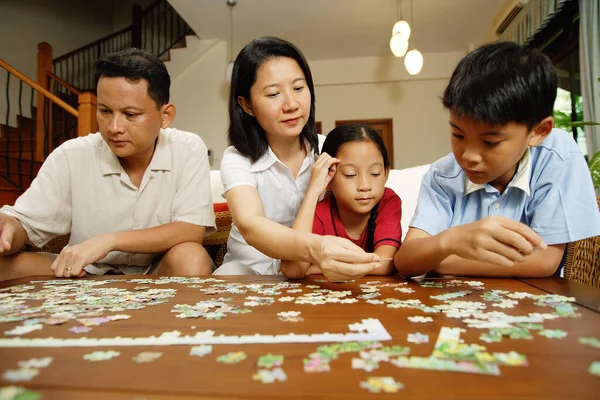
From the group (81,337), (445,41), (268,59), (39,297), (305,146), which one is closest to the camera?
(81,337)

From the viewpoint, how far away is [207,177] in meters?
2.08

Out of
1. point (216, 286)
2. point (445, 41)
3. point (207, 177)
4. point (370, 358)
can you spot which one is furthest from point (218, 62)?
point (370, 358)

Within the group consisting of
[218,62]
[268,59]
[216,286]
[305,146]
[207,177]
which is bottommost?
[216,286]

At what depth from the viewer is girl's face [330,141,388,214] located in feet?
5.38

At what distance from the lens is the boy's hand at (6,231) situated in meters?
1.59

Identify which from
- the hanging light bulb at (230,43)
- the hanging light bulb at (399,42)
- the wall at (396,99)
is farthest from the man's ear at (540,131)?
the wall at (396,99)

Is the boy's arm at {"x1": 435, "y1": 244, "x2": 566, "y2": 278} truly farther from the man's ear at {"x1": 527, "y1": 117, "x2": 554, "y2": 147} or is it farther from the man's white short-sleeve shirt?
the man's white short-sleeve shirt

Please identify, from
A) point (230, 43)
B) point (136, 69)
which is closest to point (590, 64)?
point (136, 69)

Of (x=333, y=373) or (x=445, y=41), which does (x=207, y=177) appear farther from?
(x=445, y=41)

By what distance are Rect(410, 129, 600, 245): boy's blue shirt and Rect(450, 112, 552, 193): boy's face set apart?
136 mm

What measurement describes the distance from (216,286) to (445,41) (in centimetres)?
816

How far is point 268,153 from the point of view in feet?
6.03

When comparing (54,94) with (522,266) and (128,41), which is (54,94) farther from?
(522,266)

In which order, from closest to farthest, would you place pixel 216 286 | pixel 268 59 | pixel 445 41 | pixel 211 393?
1. pixel 211 393
2. pixel 216 286
3. pixel 268 59
4. pixel 445 41
